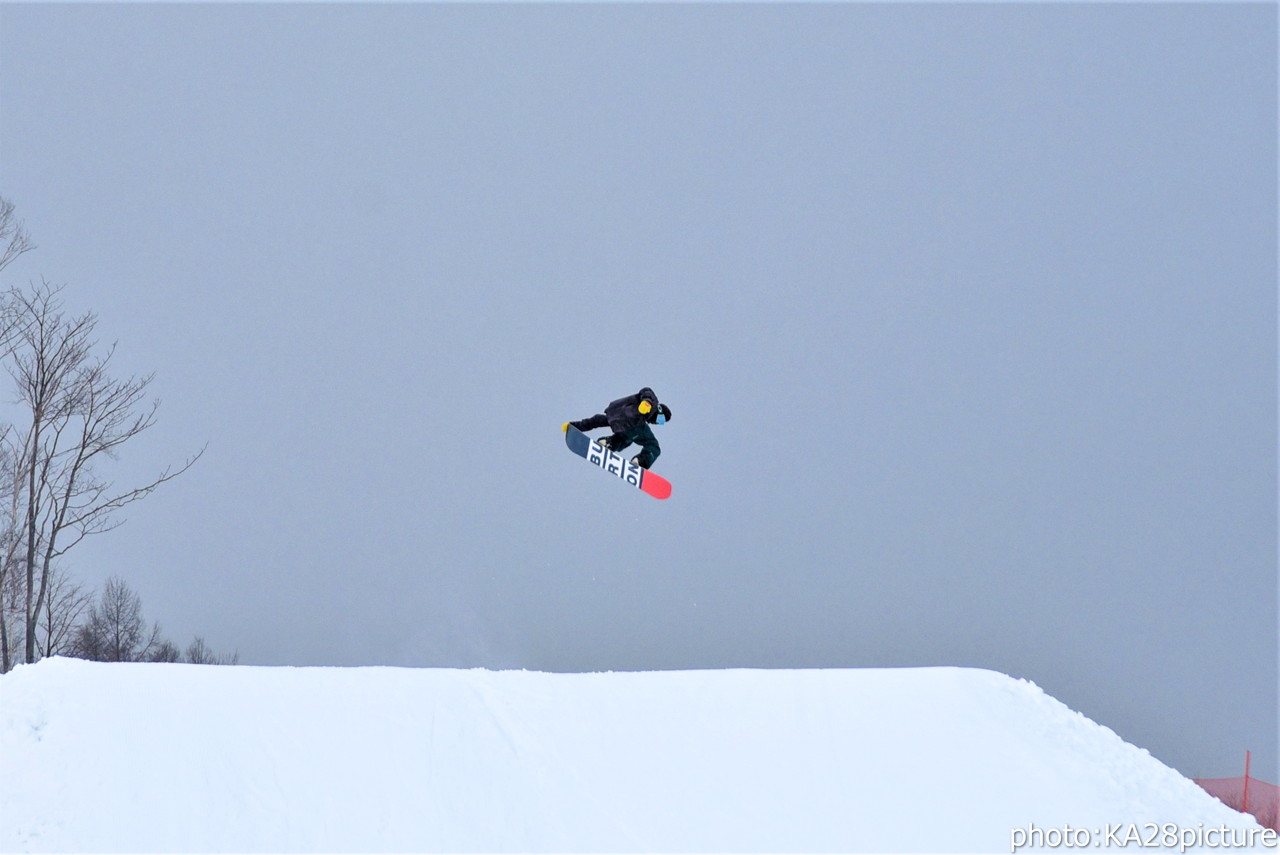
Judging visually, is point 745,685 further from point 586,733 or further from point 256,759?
point 256,759

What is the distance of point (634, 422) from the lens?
41.2ft

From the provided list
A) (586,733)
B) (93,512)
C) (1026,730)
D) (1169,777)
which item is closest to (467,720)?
(586,733)

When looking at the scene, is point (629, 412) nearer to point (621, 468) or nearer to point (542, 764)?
point (621, 468)

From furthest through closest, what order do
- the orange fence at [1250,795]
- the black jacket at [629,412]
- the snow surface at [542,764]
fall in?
the orange fence at [1250,795] < the black jacket at [629,412] < the snow surface at [542,764]

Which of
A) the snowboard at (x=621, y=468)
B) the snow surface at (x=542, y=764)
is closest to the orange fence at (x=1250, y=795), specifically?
the snow surface at (x=542, y=764)

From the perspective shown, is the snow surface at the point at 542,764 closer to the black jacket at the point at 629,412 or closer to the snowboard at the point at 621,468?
the snowboard at the point at 621,468

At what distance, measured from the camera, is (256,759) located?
33.2 ft

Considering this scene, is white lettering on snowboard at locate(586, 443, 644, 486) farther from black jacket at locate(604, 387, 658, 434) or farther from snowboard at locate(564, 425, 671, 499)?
black jacket at locate(604, 387, 658, 434)

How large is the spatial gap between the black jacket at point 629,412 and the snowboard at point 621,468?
2.97ft

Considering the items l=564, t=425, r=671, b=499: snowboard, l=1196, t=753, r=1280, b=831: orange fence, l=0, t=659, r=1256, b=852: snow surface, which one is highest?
l=564, t=425, r=671, b=499: snowboard

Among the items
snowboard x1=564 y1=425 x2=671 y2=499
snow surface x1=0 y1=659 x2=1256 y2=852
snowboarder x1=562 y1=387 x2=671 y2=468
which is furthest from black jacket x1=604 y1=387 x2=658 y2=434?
snow surface x1=0 y1=659 x2=1256 y2=852

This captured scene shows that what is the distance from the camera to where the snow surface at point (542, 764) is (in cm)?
936

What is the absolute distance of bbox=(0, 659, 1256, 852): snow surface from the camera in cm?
936

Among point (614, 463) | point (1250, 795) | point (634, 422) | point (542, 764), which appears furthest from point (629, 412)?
point (1250, 795)
